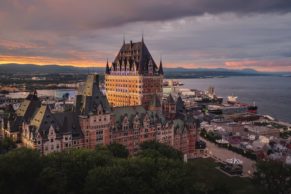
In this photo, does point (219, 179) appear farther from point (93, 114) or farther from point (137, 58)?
point (137, 58)

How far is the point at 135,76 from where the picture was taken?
12119 cm

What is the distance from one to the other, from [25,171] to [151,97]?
67.6m

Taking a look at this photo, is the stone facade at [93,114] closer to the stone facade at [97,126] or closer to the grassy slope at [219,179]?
the stone facade at [97,126]

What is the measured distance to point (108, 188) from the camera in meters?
57.5

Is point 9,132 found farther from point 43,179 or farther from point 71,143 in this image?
point 43,179

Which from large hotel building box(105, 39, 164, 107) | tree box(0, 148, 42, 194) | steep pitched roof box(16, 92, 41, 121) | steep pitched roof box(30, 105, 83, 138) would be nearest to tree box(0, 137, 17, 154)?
steep pitched roof box(30, 105, 83, 138)

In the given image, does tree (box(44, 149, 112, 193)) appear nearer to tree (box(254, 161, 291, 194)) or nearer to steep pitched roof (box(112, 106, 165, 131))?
steep pitched roof (box(112, 106, 165, 131))

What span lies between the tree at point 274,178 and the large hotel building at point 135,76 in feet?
174

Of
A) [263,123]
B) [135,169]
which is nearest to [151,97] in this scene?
[135,169]

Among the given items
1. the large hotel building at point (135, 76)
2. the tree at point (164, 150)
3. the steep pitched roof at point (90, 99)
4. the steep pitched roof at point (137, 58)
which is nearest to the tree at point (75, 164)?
the tree at point (164, 150)

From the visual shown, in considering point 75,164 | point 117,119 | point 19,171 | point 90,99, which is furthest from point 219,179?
point 19,171

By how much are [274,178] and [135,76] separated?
64.7 m

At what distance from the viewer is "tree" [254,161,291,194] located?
70562 mm

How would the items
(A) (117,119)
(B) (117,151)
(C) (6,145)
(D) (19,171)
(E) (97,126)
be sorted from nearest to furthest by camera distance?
1. (D) (19,171)
2. (C) (6,145)
3. (B) (117,151)
4. (E) (97,126)
5. (A) (117,119)
